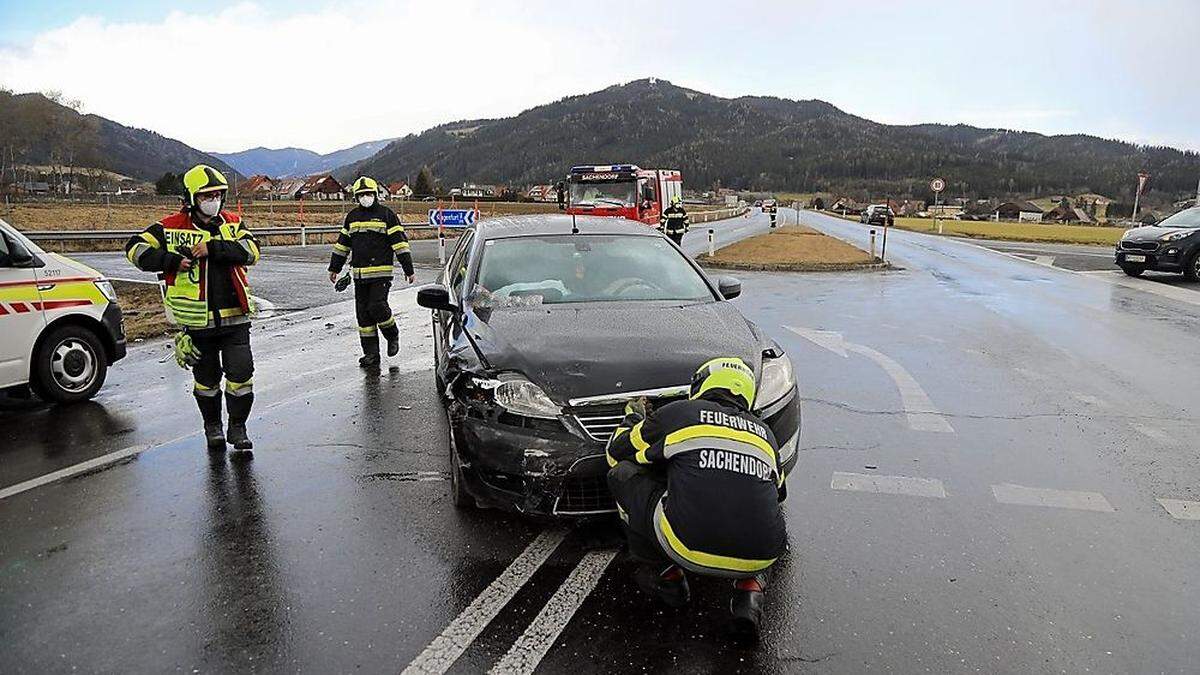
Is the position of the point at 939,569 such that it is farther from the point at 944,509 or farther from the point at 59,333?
the point at 59,333

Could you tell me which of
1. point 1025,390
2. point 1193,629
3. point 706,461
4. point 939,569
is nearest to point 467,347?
point 706,461

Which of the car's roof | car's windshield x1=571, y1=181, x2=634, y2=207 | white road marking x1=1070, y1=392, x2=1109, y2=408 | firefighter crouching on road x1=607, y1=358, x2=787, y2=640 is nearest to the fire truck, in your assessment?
car's windshield x1=571, y1=181, x2=634, y2=207

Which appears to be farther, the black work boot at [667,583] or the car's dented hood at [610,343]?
the car's dented hood at [610,343]

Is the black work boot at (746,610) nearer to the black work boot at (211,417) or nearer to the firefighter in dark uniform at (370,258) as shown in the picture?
the black work boot at (211,417)

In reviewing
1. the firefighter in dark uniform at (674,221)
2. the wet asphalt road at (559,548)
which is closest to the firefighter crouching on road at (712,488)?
the wet asphalt road at (559,548)

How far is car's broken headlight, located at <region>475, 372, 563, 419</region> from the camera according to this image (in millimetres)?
3787

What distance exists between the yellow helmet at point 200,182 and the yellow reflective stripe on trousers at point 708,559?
401 centimetres

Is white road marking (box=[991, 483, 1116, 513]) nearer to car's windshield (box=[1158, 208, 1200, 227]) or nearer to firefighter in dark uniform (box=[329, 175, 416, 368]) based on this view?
firefighter in dark uniform (box=[329, 175, 416, 368])

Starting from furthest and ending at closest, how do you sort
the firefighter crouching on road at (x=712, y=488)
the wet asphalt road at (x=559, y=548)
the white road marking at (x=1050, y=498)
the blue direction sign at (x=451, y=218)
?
the blue direction sign at (x=451, y=218) < the white road marking at (x=1050, y=498) < the wet asphalt road at (x=559, y=548) < the firefighter crouching on road at (x=712, y=488)

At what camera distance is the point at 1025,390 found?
7273 millimetres

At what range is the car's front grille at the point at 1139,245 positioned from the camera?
17722mm

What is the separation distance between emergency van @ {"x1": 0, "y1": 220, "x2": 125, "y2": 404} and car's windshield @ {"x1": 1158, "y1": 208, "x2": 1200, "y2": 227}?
21.3 m

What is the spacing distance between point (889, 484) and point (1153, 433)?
107 inches

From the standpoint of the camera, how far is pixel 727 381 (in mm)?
3178
